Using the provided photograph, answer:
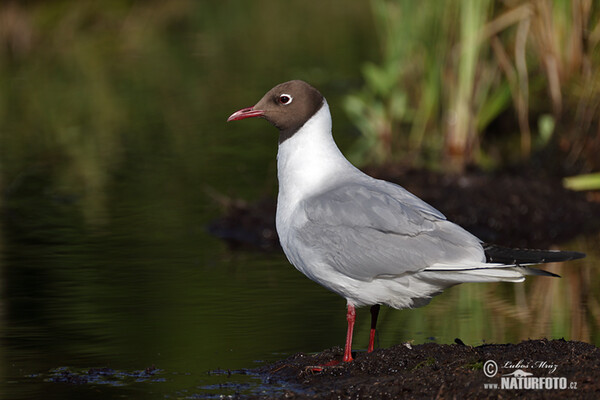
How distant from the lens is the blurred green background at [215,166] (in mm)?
6672

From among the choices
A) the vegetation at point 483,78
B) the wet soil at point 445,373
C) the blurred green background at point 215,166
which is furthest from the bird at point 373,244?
the vegetation at point 483,78

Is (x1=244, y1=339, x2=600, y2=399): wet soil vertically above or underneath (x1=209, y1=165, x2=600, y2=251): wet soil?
underneath

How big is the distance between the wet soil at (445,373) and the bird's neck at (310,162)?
0.87 meters

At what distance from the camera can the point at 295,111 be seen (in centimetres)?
638

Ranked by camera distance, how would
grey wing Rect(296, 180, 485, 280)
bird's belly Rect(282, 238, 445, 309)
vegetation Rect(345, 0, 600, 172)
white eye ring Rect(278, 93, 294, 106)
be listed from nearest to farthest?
grey wing Rect(296, 180, 485, 280)
bird's belly Rect(282, 238, 445, 309)
white eye ring Rect(278, 93, 294, 106)
vegetation Rect(345, 0, 600, 172)

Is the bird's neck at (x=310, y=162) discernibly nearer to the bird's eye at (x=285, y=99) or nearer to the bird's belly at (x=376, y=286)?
the bird's eye at (x=285, y=99)

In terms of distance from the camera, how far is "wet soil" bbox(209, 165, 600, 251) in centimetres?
968

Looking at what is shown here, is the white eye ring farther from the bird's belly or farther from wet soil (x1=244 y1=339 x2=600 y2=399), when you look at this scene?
wet soil (x1=244 y1=339 x2=600 y2=399)

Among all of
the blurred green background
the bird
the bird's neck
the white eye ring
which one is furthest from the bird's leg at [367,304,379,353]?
the white eye ring

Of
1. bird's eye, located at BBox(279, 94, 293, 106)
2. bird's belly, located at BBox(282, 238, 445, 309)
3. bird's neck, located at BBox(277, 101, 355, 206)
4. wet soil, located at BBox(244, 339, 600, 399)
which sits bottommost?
wet soil, located at BBox(244, 339, 600, 399)

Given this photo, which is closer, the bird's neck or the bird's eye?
the bird's neck

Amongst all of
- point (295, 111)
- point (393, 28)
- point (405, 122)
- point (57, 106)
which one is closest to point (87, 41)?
point (57, 106)

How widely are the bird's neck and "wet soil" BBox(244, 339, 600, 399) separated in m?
0.87

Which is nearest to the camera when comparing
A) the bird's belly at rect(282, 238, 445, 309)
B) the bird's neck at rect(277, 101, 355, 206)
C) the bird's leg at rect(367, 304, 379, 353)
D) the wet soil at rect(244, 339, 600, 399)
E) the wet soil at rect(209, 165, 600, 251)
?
the wet soil at rect(244, 339, 600, 399)
